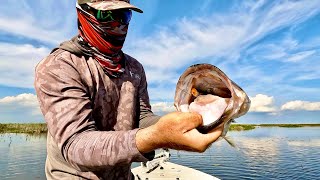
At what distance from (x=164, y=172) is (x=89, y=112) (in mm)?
20580

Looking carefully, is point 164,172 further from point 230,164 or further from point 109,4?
point 230,164

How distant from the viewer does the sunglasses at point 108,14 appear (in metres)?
2.86

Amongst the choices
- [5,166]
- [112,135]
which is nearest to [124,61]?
[112,135]

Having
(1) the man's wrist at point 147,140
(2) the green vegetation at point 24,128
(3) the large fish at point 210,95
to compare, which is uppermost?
(2) the green vegetation at point 24,128

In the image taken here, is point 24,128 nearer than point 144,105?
No

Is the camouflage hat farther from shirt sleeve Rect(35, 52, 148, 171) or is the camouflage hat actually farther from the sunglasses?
shirt sleeve Rect(35, 52, 148, 171)

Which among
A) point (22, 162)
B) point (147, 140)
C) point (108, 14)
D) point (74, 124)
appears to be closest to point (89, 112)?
point (74, 124)

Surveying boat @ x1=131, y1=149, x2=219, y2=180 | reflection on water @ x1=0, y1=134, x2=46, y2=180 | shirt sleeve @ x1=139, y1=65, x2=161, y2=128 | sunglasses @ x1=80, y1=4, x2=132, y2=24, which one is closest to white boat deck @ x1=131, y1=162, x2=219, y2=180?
boat @ x1=131, y1=149, x2=219, y2=180

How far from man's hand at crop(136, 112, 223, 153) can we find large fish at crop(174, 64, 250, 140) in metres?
0.19

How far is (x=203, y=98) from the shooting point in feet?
7.81

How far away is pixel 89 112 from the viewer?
8.25ft

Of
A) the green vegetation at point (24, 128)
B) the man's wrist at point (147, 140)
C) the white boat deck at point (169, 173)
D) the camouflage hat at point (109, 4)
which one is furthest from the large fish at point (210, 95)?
the green vegetation at point (24, 128)

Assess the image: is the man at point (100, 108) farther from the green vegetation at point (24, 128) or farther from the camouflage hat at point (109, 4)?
the green vegetation at point (24, 128)

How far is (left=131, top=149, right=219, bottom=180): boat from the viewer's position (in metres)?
20.3
